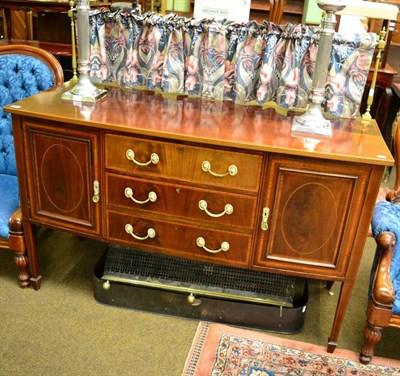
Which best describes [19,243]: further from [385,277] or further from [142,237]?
[385,277]

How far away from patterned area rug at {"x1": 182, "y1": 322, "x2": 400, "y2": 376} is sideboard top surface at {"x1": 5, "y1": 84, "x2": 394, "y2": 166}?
0.86 m

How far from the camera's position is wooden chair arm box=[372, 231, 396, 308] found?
5.38ft

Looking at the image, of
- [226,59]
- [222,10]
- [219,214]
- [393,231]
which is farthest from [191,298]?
[222,10]

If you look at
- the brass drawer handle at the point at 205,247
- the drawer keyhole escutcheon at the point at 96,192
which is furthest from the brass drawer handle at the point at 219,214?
the drawer keyhole escutcheon at the point at 96,192

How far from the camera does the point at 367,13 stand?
167cm

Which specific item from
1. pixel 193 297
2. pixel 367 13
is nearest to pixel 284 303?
pixel 193 297

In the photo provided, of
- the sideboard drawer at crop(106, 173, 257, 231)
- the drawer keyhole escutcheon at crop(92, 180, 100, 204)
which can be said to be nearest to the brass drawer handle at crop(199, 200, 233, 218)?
the sideboard drawer at crop(106, 173, 257, 231)

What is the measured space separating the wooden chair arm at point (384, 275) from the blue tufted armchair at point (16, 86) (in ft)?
4.88

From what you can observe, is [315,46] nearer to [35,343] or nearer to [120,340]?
[120,340]

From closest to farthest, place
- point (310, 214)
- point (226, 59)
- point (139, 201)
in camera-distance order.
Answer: point (310, 214) → point (139, 201) → point (226, 59)

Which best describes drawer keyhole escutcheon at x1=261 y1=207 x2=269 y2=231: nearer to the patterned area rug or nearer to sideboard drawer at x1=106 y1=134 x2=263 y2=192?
sideboard drawer at x1=106 y1=134 x2=263 y2=192

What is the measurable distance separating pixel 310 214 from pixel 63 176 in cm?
98

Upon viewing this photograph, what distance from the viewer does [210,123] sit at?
1704 mm

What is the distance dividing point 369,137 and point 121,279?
3.92 ft
